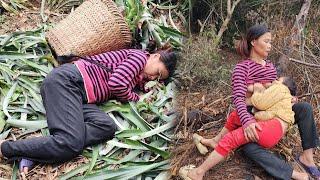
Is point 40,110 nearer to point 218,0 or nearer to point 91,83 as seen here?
point 91,83

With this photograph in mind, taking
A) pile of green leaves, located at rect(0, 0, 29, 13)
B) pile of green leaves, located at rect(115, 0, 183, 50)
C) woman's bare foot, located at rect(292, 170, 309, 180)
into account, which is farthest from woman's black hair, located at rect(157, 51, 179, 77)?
pile of green leaves, located at rect(0, 0, 29, 13)

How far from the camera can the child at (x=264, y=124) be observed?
175 centimetres

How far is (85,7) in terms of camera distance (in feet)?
8.14

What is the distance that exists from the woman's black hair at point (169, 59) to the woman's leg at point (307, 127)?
0.60 meters

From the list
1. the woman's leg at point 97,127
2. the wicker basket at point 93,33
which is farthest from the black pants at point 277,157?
the wicker basket at point 93,33

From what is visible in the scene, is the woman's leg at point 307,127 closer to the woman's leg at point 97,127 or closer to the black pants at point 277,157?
the black pants at point 277,157

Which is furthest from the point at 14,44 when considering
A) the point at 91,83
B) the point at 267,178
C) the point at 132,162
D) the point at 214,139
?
the point at 267,178

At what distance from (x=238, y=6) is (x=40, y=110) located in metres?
1.08

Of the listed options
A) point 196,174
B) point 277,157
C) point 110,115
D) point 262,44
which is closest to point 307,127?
point 277,157

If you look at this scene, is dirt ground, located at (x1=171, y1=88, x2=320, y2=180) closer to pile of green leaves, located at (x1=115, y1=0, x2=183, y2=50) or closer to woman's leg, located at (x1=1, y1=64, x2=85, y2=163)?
woman's leg, located at (x1=1, y1=64, x2=85, y2=163)

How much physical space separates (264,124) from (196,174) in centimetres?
31

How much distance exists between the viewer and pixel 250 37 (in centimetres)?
177

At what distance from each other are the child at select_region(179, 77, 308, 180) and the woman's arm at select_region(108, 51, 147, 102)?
45 centimetres

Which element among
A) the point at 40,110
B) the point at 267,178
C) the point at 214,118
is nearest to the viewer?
the point at 267,178
